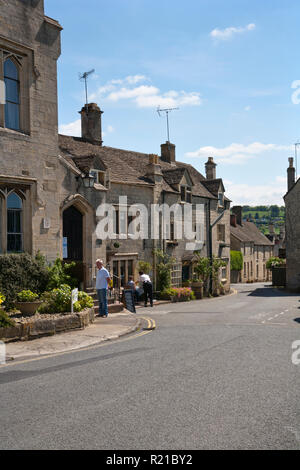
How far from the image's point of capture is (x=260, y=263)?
2808 inches

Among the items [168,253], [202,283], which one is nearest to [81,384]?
[168,253]

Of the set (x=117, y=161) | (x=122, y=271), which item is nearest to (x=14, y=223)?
(x=122, y=271)

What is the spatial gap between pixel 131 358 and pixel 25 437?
13.1 feet

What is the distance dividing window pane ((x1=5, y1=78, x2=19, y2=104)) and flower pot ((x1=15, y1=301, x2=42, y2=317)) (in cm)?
667

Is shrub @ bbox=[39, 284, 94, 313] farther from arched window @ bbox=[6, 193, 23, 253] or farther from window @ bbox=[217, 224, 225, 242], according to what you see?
window @ bbox=[217, 224, 225, 242]

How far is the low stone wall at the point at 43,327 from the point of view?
10688 mm

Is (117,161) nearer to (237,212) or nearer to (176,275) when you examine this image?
(176,275)

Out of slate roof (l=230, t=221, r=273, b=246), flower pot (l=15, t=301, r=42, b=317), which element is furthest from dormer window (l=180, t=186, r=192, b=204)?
slate roof (l=230, t=221, r=273, b=246)

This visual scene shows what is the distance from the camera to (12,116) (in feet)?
48.5

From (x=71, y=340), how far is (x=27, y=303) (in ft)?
7.19

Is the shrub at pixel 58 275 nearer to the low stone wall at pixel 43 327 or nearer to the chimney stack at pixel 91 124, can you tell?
the low stone wall at pixel 43 327

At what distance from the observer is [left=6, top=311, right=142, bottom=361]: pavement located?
9.69 m

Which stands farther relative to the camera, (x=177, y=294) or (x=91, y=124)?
(x=91, y=124)

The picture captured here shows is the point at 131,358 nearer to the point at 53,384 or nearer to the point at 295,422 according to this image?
the point at 53,384
